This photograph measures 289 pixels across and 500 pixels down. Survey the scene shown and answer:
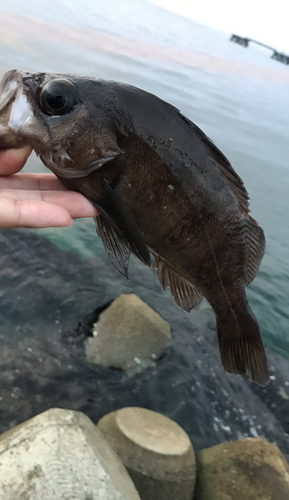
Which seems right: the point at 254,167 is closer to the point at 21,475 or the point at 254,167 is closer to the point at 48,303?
the point at 48,303

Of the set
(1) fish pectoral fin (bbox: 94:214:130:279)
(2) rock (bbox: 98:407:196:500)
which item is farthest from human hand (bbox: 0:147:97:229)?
(2) rock (bbox: 98:407:196:500)

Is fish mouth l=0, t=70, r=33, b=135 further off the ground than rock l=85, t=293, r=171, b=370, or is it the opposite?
fish mouth l=0, t=70, r=33, b=135

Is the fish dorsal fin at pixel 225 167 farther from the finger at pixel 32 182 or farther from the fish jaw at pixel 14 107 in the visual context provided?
the finger at pixel 32 182

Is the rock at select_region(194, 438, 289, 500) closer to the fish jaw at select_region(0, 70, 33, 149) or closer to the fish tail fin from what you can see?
the fish tail fin

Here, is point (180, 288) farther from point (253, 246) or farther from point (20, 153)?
point (20, 153)

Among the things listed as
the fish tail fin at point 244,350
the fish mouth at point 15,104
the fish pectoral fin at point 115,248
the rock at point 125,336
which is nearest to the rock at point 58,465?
the fish tail fin at point 244,350

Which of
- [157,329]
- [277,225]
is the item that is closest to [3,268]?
[157,329]

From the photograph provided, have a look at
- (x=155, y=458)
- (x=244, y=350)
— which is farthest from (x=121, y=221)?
(x=155, y=458)

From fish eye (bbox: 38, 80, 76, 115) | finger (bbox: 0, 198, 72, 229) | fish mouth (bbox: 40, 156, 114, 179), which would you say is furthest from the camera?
finger (bbox: 0, 198, 72, 229)
